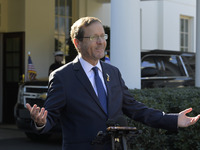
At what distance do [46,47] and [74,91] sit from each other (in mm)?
9811

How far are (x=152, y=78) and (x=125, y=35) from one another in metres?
2.84

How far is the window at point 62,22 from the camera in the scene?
1319cm

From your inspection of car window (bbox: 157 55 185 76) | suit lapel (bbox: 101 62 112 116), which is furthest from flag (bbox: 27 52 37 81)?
suit lapel (bbox: 101 62 112 116)

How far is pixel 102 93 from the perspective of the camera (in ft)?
10.2

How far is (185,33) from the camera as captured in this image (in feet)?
56.5

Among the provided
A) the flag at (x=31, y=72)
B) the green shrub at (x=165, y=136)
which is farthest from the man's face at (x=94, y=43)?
the flag at (x=31, y=72)

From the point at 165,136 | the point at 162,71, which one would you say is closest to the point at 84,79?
the point at 165,136

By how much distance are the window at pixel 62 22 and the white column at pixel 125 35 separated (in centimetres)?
580

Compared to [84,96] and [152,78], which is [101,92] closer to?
[84,96]

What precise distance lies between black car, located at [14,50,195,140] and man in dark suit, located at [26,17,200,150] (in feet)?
17.6

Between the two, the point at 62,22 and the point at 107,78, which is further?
the point at 62,22

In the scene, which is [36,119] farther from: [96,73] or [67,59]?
[67,59]

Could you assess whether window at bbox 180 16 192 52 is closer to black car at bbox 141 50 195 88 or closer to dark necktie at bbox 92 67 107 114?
black car at bbox 141 50 195 88

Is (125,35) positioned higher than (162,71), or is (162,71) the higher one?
(125,35)
